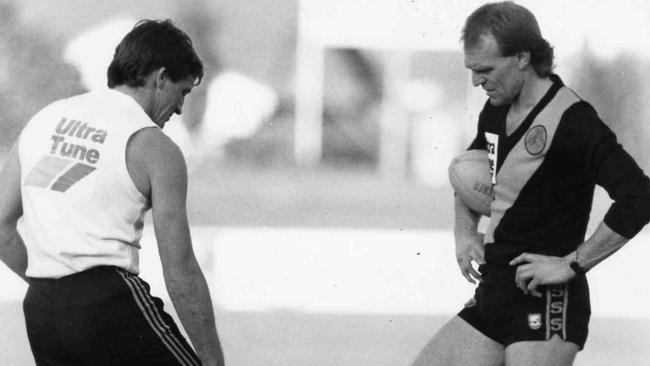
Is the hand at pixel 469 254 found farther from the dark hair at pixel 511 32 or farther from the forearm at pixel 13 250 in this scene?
the forearm at pixel 13 250

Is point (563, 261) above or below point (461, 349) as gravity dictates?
above

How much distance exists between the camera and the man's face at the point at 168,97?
3.73m

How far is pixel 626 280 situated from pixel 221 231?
2200 mm

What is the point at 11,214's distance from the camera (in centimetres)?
380

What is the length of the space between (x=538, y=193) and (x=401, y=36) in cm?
379

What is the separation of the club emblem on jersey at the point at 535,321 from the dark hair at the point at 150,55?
45.5 inches

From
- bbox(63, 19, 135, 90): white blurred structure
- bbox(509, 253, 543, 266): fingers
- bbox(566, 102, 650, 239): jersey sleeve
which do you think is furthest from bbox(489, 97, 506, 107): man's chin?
bbox(63, 19, 135, 90): white blurred structure

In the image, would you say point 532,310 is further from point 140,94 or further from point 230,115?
point 230,115

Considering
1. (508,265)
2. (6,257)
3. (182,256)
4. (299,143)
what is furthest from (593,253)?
(299,143)

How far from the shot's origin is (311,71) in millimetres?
7602

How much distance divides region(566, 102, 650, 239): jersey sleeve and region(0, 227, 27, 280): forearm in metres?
1.54

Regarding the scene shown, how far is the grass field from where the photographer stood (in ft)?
24.5

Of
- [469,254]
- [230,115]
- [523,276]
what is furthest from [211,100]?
[523,276]

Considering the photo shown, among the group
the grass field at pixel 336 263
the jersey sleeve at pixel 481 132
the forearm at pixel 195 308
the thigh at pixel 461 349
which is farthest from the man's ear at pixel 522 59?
the grass field at pixel 336 263
